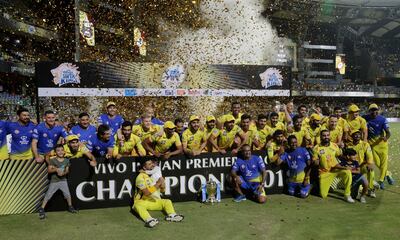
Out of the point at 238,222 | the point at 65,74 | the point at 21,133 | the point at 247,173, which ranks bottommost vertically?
the point at 238,222

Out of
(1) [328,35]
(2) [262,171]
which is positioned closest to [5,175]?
(2) [262,171]

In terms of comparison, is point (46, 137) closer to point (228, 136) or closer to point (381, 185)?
point (228, 136)

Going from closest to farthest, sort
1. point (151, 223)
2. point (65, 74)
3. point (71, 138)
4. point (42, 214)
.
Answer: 1. point (151, 223)
2. point (42, 214)
3. point (71, 138)
4. point (65, 74)

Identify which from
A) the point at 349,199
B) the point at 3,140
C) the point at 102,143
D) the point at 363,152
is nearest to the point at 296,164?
the point at 349,199

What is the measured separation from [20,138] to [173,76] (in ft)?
23.2

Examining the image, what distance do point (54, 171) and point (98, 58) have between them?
38772 mm

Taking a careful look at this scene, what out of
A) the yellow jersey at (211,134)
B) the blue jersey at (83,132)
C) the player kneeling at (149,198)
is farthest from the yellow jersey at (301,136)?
the blue jersey at (83,132)

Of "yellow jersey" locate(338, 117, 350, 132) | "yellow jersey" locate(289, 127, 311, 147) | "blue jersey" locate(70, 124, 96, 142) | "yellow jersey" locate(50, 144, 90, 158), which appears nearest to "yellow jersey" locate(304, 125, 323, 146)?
"yellow jersey" locate(289, 127, 311, 147)

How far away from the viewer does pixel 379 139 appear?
381 inches

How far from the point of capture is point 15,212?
24.6 feet

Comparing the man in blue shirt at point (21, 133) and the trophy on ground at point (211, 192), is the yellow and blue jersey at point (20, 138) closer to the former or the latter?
the man in blue shirt at point (21, 133)

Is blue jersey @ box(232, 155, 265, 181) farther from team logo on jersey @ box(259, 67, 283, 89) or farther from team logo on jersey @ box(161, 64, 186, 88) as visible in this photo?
team logo on jersey @ box(161, 64, 186, 88)

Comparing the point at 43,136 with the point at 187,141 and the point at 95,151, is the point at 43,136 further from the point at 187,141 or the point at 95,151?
the point at 187,141

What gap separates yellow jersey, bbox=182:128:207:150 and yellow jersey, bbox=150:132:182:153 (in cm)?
25
